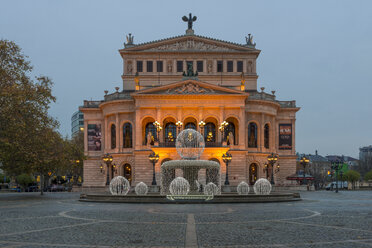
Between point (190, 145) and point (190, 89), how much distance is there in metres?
22.5

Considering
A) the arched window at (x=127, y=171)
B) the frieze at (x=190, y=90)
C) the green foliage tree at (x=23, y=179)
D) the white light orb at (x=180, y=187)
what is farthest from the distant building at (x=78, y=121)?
the white light orb at (x=180, y=187)

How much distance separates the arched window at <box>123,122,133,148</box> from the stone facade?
0.13m

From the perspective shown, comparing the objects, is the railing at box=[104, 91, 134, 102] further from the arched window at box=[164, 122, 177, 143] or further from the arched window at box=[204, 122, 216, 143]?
the arched window at box=[204, 122, 216, 143]

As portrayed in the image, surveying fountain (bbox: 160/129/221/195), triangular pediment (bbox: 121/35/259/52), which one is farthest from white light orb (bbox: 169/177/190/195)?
triangular pediment (bbox: 121/35/259/52)

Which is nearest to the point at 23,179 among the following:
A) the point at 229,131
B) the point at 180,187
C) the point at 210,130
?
the point at 210,130

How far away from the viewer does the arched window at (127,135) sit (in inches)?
2365

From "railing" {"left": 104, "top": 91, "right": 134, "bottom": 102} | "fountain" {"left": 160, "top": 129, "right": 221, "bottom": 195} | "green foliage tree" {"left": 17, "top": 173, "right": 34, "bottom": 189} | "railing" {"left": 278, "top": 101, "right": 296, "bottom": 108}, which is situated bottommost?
"green foliage tree" {"left": 17, "top": 173, "right": 34, "bottom": 189}

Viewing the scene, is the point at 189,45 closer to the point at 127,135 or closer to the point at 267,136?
the point at 127,135

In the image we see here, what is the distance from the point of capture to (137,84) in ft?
188

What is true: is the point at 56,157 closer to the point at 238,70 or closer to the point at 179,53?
the point at 179,53

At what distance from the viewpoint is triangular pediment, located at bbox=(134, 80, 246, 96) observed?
183 feet

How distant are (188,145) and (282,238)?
2269 centimetres

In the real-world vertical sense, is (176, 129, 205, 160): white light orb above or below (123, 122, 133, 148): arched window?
below

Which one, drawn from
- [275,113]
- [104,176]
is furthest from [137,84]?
[275,113]
